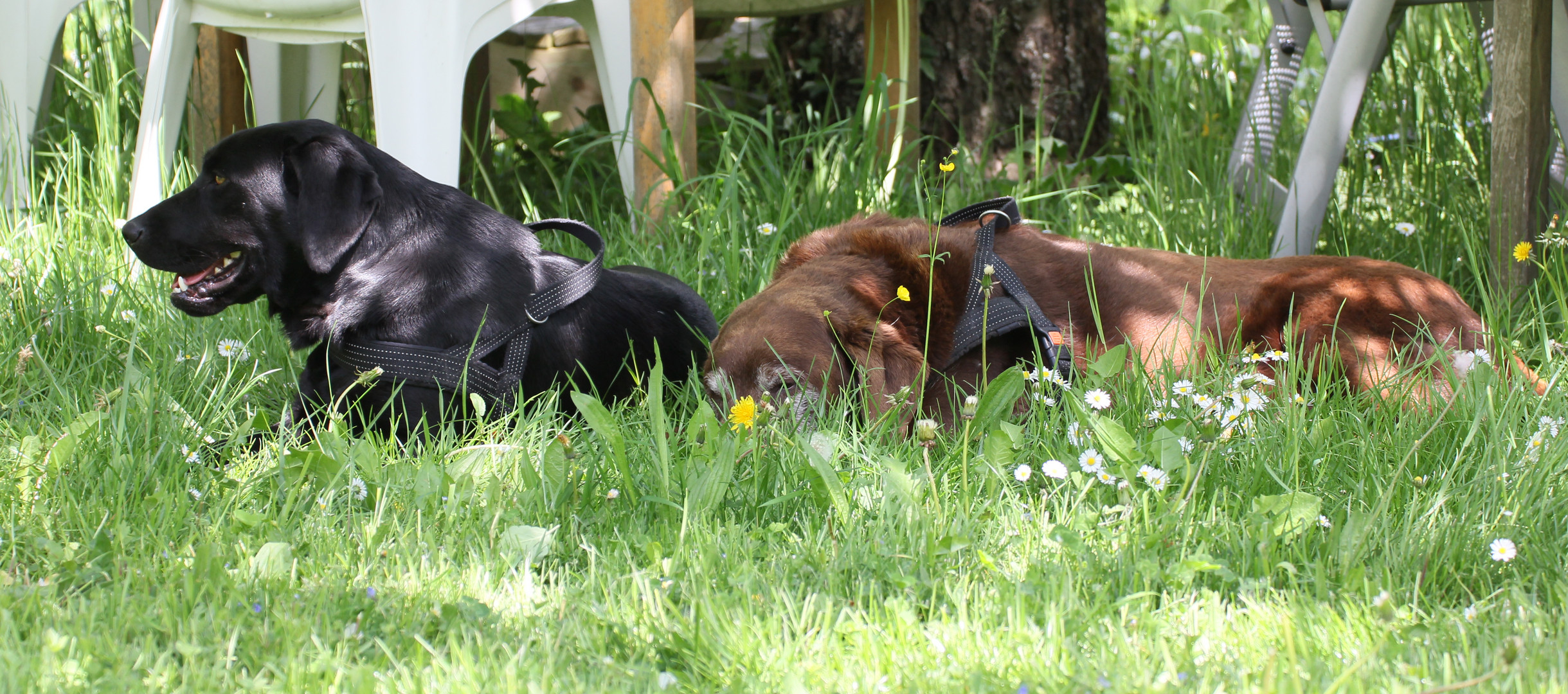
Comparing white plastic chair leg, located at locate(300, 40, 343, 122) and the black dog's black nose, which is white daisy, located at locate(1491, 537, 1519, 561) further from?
white plastic chair leg, located at locate(300, 40, 343, 122)

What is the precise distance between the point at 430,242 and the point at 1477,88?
11.8ft

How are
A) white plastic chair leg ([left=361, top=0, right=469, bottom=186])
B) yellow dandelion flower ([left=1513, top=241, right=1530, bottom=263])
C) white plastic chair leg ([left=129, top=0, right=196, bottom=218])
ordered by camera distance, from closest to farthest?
1. yellow dandelion flower ([left=1513, top=241, right=1530, bottom=263])
2. white plastic chair leg ([left=361, top=0, right=469, bottom=186])
3. white plastic chair leg ([left=129, top=0, right=196, bottom=218])

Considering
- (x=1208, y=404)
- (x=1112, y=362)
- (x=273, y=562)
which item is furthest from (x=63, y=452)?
(x=1208, y=404)

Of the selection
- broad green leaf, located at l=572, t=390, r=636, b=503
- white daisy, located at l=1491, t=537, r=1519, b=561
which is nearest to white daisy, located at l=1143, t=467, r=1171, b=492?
white daisy, located at l=1491, t=537, r=1519, b=561

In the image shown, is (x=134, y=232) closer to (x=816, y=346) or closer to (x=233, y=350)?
(x=233, y=350)

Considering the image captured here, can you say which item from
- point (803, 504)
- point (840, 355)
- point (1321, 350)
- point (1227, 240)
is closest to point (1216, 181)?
point (1227, 240)

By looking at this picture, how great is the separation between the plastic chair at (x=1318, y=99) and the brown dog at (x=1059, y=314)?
747mm

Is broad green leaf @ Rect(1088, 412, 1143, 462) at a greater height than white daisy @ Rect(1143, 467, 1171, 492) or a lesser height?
greater

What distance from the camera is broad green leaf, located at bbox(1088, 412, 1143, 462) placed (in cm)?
195

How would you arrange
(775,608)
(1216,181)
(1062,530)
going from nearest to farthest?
(775,608) < (1062,530) < (1216,181)

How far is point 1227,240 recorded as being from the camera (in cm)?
359

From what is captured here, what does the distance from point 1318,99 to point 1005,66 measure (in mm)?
1710

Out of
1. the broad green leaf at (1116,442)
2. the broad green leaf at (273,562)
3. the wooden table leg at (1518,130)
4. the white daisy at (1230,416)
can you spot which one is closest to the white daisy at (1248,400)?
the white daisy at (1230,416)

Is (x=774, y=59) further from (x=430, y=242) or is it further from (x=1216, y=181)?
(x=430, y=242)
